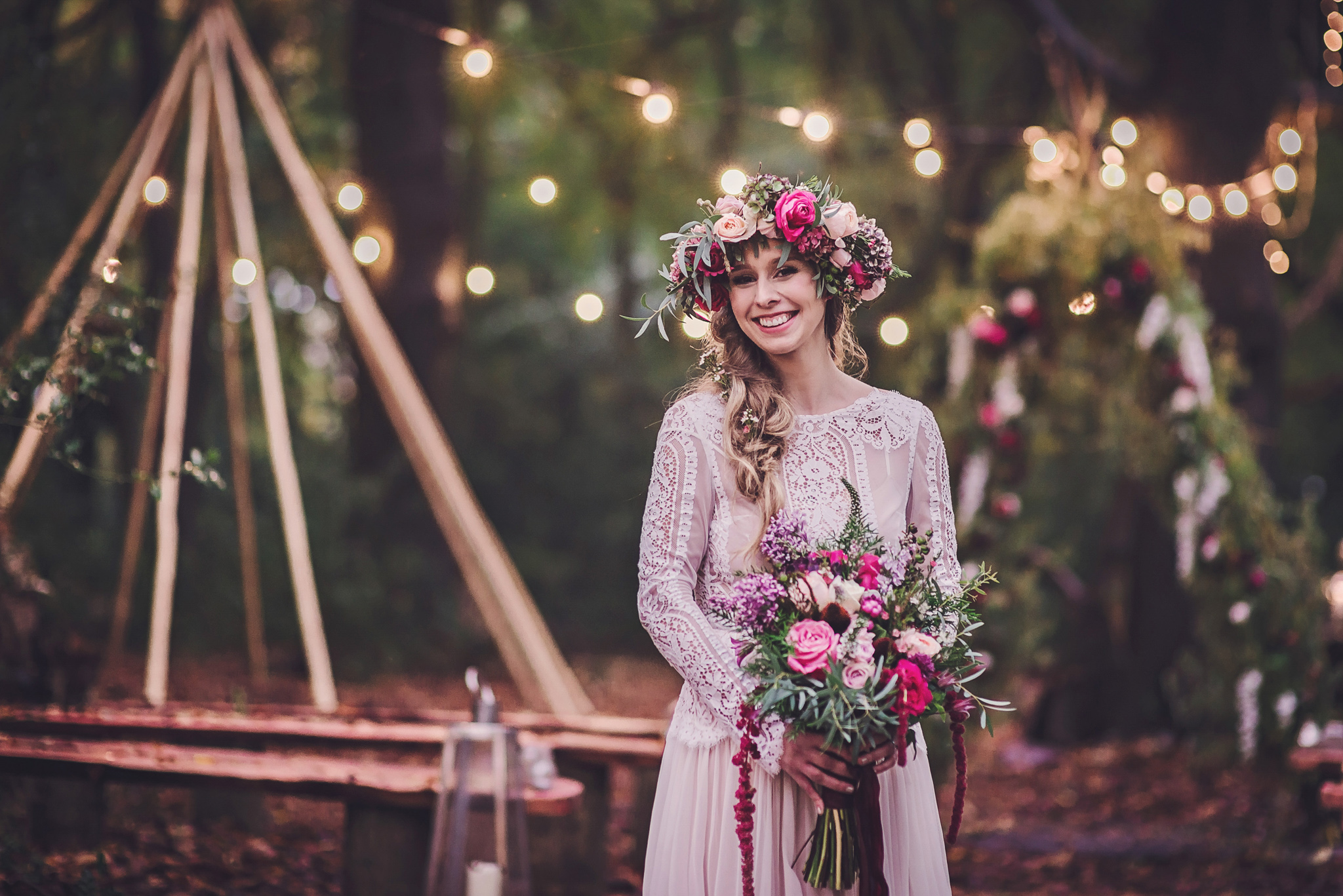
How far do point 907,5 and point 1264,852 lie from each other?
699 centimetres

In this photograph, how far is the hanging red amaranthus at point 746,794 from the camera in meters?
2.23

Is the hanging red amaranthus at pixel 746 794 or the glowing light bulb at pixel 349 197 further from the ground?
the glowing light bulb at pixel 349 197

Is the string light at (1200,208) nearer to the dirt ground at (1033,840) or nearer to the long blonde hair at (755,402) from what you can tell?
the dirt ground at (1033,840)

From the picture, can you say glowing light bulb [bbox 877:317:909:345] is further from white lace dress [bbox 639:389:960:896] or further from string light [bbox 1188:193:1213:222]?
Answer: white lace dress [bbox 639:389:960:896]

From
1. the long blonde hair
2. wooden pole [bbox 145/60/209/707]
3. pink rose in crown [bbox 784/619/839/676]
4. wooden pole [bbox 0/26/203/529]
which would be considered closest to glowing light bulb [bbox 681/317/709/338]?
the long blonde hair

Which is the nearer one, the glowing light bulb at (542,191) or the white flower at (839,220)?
the white flower at (839,220)

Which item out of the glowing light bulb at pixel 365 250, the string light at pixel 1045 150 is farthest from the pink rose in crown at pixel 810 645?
the string light at pixel 1045 150

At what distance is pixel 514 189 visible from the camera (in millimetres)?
5492

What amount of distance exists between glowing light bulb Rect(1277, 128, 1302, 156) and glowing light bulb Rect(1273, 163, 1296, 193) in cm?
33

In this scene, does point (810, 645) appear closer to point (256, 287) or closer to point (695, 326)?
point (695, 326)

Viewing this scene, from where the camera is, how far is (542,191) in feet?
14.6

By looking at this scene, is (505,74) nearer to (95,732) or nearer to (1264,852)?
(95,732)

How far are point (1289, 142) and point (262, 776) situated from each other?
6.85 m

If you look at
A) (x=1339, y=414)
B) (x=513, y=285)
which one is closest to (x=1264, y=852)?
(x=1339, y=414)
